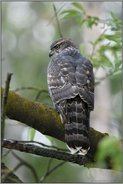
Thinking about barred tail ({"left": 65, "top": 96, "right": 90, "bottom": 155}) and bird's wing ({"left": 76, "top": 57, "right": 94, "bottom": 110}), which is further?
bird's wing ({"left": 76, "top": 57, "right": 94, "bottom": 110})

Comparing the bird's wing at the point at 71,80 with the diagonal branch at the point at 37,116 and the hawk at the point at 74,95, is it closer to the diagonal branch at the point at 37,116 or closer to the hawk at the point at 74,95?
the hawk at the point at 74,95

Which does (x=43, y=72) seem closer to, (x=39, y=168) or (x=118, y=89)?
(x=118, y=89)

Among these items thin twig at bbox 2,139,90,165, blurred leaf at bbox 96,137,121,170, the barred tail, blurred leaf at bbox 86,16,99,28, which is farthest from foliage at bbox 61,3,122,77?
blurred leaf at bbox 96,137,121,170

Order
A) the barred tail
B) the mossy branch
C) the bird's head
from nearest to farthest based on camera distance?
the mossy branch < the barred tail < the bird's head

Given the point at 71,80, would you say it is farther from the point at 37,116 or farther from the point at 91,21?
the point at 91,21

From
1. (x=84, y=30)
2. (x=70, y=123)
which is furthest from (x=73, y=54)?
(x=84, y=30)

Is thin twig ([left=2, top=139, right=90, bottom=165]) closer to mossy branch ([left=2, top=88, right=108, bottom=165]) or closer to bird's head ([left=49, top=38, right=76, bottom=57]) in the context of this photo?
mossy branch ([left=2, top=88, right=108, bottom=165])
